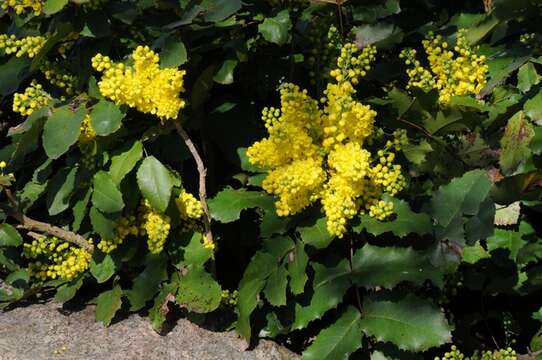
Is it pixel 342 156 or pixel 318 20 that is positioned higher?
pixel 318 20

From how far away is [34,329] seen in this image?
9.21ft

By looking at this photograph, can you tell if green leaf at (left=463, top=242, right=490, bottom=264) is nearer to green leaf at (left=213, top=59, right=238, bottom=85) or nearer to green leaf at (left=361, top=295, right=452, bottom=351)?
green leaf at (left=361, top=295, right=452, bottom=351)

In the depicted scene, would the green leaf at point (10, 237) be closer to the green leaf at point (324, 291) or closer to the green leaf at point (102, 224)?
the green leaf at point (102, 224)

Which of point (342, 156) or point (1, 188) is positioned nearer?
point (342, 156)

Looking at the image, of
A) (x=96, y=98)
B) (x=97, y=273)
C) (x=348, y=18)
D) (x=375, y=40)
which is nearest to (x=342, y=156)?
(x=375, y=40)

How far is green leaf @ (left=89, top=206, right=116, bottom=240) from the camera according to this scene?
260cm

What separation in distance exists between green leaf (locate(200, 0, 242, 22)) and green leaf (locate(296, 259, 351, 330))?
0.86 meters

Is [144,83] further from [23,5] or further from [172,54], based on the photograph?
[23,5]

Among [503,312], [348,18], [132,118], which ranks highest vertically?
[348,18]

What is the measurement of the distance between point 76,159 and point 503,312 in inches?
65.3

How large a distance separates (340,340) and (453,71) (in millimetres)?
944

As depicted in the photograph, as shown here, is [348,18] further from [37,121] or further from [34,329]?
[34,329]

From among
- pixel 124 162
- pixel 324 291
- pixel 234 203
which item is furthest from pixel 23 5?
pixel 324 291

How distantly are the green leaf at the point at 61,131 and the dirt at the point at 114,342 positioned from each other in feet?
2.42
